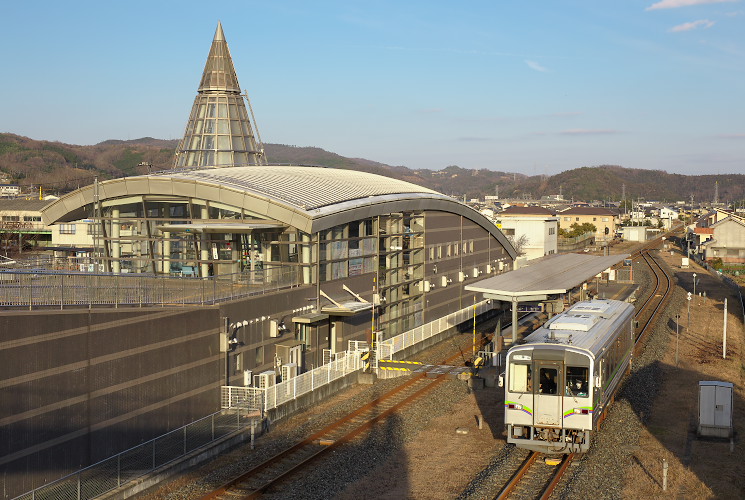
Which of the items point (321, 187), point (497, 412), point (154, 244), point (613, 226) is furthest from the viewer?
point (613, 226)

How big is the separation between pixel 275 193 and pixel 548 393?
13.9 metres

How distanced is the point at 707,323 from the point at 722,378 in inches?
631

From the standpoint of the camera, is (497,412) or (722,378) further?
(722,378)

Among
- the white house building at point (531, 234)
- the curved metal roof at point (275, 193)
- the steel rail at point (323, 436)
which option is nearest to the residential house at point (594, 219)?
the white house building at point (531, 234)

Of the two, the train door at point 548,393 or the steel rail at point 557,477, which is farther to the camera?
the train door at point 548,393

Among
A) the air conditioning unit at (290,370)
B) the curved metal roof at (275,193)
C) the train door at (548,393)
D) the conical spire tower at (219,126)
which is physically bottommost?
the air conditioning unit at (290,370)

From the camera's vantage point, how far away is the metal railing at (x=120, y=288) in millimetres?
18047

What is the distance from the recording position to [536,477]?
18969 millimetres

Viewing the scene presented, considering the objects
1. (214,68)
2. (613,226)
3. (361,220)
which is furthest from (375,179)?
(613,226)

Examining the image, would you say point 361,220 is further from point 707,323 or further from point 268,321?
point 707,323

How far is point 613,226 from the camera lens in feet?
450

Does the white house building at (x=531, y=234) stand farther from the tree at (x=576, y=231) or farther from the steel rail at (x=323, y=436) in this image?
the tree at (x=576, y=231)

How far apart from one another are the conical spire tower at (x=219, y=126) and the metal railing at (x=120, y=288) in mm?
14648

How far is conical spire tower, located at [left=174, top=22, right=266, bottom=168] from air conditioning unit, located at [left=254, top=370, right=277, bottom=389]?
56.5 ft
